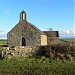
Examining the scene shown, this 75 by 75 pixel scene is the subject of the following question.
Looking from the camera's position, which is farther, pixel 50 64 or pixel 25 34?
pixel 25 34

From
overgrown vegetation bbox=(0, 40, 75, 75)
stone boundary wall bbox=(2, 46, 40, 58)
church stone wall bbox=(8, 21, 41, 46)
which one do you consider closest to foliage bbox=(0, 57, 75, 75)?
overgrown vegetation bbox=(0, 40, 75, 75)

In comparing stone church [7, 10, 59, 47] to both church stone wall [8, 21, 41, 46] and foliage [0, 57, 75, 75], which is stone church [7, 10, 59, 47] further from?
foliage [0, 57, 75, 75]

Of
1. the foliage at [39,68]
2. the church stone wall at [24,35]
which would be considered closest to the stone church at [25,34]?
the church stone wall at [24,35]

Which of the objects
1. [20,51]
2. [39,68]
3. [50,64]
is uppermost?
[20,51]

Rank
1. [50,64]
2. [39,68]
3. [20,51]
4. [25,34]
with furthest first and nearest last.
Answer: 1. [25,34]
2. [20,51]
3. [50,64]
4. [39,68]

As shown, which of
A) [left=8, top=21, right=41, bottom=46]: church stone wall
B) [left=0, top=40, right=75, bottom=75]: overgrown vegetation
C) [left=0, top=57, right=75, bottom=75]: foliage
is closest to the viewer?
[left=0, top=57, right=75, bottom=75]: foliage

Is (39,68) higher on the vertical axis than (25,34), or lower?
lower

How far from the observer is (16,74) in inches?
604

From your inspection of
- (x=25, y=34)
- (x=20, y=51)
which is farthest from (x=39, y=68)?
(x=25, y=34)

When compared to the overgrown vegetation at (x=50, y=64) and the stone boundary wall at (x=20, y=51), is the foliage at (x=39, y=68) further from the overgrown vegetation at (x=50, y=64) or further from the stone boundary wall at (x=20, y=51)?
the stone boundary wall at (x=20, y=51)

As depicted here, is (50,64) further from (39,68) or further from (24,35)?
(24,35)

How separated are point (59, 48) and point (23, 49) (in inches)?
162

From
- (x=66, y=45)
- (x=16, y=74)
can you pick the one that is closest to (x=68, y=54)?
(x=66, y=45)

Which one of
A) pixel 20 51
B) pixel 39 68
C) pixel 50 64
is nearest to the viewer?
pixel 39 68
